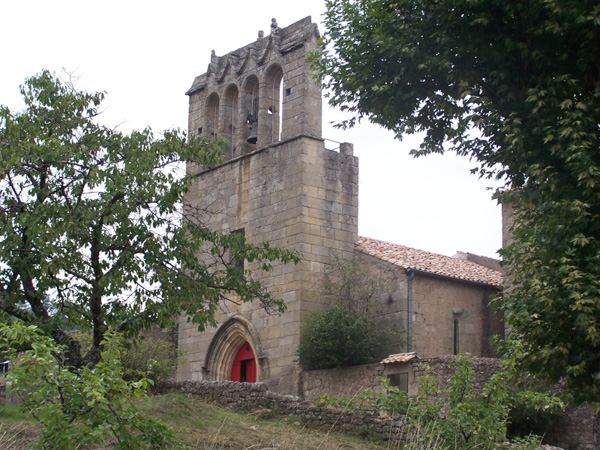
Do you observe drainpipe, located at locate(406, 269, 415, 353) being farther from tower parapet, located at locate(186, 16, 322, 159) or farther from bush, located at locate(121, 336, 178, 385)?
bush, located at locate(121, 336, 178, 385)

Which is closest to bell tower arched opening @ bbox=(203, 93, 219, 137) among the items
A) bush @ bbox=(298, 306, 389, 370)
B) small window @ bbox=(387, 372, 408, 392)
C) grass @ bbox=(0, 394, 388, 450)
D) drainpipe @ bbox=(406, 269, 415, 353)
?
bush @ bbox=(298, 306, 389, 370)

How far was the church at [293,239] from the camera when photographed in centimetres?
2427

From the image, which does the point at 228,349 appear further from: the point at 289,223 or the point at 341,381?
the point at 341,381

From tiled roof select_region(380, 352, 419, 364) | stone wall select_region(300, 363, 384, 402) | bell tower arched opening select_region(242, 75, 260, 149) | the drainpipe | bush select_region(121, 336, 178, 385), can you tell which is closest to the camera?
tiled roof select_region(380, 352, 419, 364)

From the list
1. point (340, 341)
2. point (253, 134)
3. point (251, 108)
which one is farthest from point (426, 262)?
point (251, 108)

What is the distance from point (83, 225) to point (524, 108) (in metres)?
6.72

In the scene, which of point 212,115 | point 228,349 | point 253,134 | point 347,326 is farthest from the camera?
point 212,115

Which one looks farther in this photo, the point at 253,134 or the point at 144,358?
the point at 253,134

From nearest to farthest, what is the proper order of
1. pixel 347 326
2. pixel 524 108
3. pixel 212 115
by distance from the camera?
pixel 524 108
pixel 347 326
pixel 212 115

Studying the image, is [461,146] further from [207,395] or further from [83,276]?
[207,395]

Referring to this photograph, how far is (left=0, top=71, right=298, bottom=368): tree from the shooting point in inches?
550

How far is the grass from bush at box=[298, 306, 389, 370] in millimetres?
3972

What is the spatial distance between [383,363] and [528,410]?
156 inches

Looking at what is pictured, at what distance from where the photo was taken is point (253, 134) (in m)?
27.3
